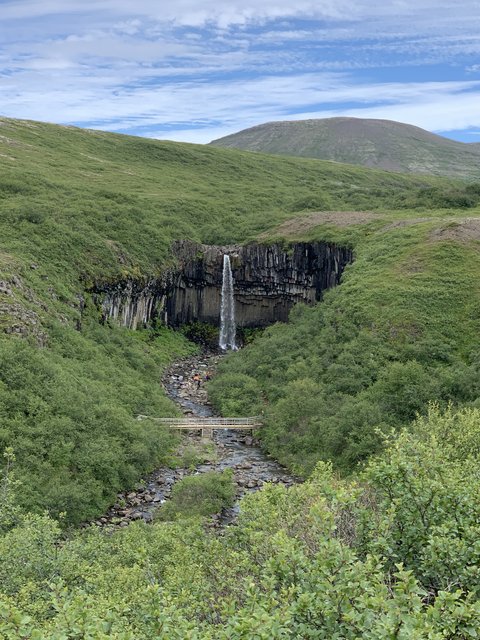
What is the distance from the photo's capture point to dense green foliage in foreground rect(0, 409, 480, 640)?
11.4m

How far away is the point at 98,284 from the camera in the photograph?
6569 centimetres

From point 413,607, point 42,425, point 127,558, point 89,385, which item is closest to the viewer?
point 413,607

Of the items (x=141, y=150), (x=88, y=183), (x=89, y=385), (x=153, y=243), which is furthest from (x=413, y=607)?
(x=141, y=150)

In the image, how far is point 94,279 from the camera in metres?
65.6

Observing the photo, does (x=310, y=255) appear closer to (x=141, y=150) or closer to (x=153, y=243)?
(x=153, y=243)

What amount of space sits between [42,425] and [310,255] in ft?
139

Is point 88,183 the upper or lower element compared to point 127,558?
upper

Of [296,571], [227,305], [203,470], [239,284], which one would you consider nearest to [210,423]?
[203,470]

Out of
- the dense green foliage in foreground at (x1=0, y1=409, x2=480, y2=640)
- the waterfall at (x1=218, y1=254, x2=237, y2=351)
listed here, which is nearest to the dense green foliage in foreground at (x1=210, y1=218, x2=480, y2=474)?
the waterfall at (x1=218, y1=254, x2=237, y2=351)

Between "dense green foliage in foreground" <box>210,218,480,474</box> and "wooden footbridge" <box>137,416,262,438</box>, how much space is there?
4.41 feet

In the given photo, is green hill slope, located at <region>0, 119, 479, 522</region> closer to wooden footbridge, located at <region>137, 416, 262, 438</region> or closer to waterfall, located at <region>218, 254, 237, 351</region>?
wooden footbridge, located at <region>137, 416, 262, 438</region>

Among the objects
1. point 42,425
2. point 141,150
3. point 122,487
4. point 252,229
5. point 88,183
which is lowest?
point 122,487

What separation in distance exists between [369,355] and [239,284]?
3004cm

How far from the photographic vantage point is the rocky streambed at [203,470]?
3741cm
